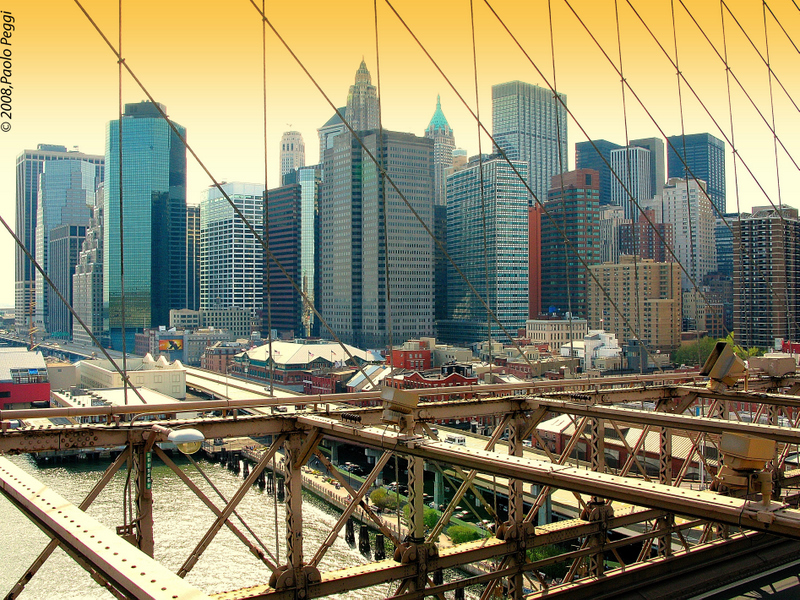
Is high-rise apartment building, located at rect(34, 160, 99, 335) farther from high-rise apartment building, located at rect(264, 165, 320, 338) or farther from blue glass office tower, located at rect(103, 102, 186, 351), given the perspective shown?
high-rise apartment building, located at rect(264, 165, 320, 338)

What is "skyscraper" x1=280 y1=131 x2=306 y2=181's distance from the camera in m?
164

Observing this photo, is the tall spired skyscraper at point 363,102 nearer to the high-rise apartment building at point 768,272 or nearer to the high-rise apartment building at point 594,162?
the high-rise apartment building at point 594,162

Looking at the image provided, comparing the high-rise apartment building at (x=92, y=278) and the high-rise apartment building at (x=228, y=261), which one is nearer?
the high-rise apartment building at (x=92, y=278)

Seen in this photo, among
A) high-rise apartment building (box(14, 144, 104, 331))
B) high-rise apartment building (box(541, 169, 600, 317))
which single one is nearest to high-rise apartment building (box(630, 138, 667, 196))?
high-rise apartment building (box(541, 169, 600, 317))

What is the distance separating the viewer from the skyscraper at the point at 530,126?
18050 centimetres

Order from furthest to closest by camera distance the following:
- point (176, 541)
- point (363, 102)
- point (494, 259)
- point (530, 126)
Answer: point (530, 126), point (363, 102), point (494, 259), point (176, 541)

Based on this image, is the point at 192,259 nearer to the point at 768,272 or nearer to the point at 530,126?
the point at 768,272

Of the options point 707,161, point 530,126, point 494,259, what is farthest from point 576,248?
Answer: point 530,126

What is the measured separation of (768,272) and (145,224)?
86722mm

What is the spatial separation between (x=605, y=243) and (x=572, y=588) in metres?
112

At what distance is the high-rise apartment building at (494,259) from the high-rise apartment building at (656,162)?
9185 cm

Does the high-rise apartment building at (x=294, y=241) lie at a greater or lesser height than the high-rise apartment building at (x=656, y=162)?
lesser

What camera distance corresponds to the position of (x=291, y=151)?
16500 centimetres

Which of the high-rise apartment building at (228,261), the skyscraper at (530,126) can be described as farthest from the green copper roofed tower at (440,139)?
the high-rise apartment building at (228,261)
